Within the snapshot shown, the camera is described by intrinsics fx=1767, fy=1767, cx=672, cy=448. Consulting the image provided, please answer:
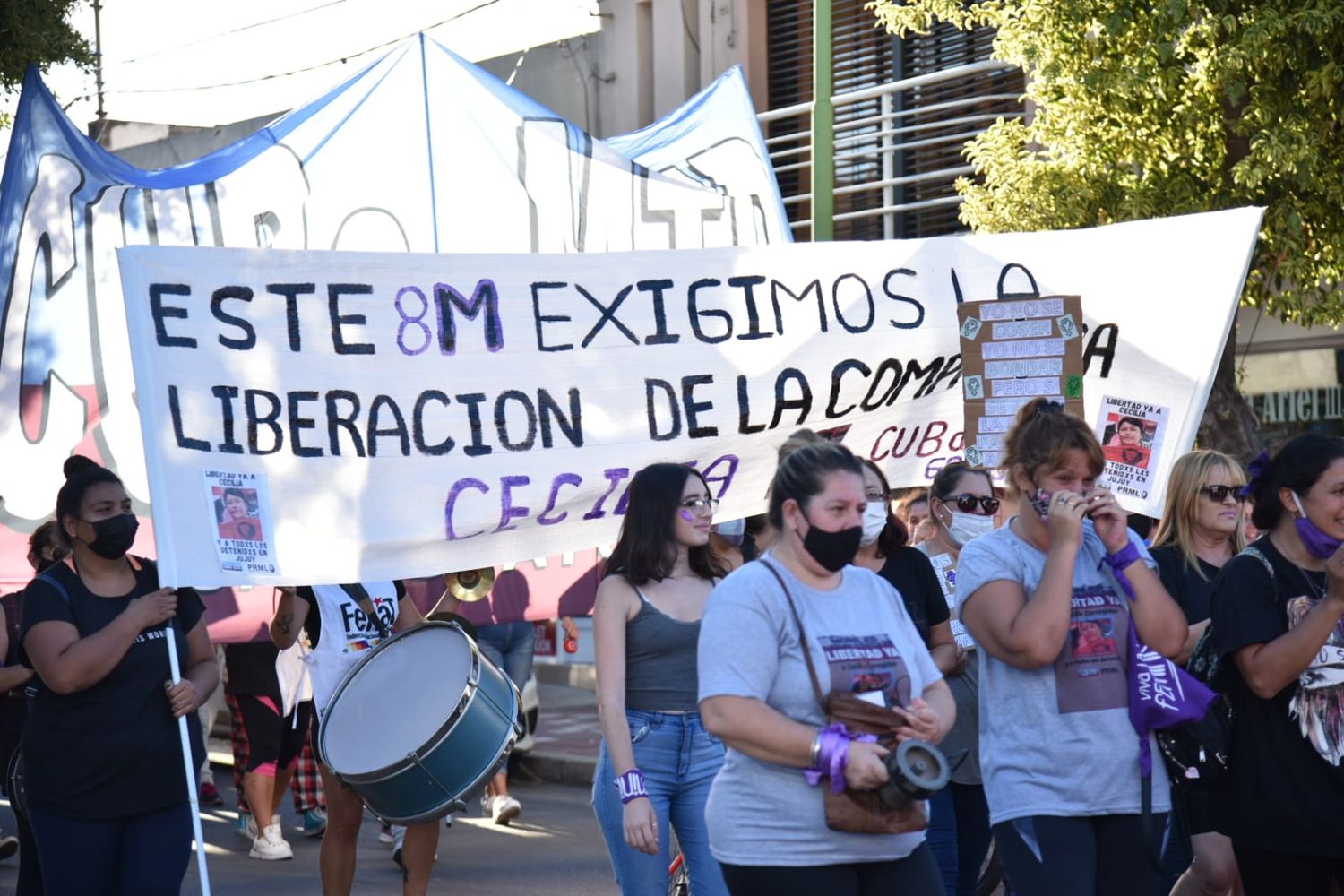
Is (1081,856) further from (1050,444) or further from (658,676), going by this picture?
(658,676)

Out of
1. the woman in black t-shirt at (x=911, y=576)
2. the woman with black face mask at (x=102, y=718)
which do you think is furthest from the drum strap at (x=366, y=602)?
the woman in black t-shirt at (x=911, y=576)

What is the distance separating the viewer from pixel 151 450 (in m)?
5.86

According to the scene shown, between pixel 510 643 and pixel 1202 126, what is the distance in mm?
5409

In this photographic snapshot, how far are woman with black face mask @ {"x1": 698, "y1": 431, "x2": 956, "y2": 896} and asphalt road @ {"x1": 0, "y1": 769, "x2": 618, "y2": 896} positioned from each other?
4698mm

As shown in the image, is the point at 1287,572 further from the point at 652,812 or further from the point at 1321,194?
the point at 1321,194

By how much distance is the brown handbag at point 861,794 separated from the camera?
3.90 metres

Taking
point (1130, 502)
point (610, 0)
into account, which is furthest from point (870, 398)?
point (610, 0)

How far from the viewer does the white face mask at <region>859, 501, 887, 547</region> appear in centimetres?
602

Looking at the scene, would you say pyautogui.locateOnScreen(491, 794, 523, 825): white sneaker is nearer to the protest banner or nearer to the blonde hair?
the protest banner

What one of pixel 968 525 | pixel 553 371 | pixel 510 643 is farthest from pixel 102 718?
pixel 510 643

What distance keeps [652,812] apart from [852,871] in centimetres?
121

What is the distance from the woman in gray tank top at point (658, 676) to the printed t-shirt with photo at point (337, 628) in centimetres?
200

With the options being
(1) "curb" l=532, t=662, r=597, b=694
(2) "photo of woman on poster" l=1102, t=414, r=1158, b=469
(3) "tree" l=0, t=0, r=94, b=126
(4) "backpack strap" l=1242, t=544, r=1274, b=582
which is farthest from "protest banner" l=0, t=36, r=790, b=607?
(1) "curb" l=532, t=662, r=597, b=694

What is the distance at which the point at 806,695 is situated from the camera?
4.01m
